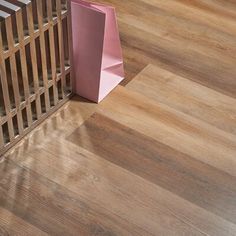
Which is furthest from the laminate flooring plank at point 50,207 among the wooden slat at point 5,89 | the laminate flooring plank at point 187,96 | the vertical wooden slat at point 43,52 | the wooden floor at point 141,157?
the laminate flooring plank at point 187,96

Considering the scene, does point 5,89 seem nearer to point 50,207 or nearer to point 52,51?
point 52,51

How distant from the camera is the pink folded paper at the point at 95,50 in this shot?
5.07 feet

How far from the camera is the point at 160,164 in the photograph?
1528 millimetres

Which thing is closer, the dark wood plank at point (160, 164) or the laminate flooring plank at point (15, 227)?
the laminate flooring plank at point (15, 227)

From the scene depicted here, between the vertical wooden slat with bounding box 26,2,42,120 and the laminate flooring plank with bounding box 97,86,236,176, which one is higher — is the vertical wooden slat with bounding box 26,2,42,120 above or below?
above

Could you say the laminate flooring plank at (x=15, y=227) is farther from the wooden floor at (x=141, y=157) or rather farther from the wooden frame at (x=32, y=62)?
the wooden frame at (x=32, y=62)

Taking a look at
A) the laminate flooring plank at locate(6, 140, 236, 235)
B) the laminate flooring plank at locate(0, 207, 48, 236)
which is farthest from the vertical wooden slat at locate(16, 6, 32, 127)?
the laminate flooring plank at locate(0, 207, 48, 236)

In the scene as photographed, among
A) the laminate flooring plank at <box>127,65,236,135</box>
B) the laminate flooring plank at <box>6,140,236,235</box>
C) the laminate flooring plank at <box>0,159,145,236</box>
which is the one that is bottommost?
the laminate flooring plank at <box>0,159,145,236</box>

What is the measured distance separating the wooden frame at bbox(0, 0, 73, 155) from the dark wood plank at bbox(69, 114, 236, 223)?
0.14 meters

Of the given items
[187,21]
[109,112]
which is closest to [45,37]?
[109,112]

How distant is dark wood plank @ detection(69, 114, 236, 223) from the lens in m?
1.45

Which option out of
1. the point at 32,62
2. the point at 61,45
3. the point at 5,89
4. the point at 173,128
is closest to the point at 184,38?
the point at 173,128

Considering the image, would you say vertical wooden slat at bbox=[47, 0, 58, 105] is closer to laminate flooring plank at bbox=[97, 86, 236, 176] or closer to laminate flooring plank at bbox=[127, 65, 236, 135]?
laminate flooring plank at bbox=[97, 86, 236, 176]

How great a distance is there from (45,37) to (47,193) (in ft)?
1.45
